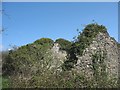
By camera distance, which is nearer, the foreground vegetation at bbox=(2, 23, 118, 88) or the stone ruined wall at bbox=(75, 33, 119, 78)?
the foreground vegetation at bbox=(2, 23, 118, 88)

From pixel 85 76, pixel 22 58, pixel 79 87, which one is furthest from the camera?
Answer: pixel 22 58

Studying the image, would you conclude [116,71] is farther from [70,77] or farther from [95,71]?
[70,77]

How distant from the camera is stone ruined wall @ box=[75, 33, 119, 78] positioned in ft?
41.4

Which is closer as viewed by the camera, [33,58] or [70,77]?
[70,77]

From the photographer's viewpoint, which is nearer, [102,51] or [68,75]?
[68,75]

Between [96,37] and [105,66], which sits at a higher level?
[96,37]

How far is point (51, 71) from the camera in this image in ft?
41.0

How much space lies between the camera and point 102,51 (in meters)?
12.8

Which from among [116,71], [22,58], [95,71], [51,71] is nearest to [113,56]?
[116,71]

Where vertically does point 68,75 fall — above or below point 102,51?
below

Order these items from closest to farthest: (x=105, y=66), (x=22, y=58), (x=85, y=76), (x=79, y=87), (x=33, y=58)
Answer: (x=79, y=87), (x=85, y=76), (x=105, y=66), (x=33, y=58), (x=22, y=58)

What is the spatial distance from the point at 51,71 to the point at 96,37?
2615 mm

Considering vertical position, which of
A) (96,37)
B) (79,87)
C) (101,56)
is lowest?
(79,87)

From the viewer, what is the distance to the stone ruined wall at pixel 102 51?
41.4 ft
